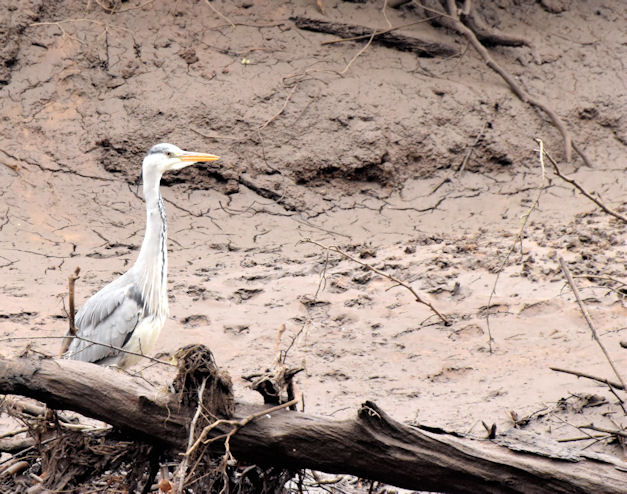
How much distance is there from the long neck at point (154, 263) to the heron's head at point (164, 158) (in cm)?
13

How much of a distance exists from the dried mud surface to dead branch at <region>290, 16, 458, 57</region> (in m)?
0.07

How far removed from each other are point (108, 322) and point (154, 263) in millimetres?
406

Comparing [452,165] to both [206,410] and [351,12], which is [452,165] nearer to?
[351,12]

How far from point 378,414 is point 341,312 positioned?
287 cm

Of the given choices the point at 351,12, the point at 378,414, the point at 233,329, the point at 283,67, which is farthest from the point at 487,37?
the point at 378,414

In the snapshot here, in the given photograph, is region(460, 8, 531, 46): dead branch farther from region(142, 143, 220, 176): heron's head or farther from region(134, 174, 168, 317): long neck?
region(134, 174, 168, 317): long neck

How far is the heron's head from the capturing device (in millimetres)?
→ 5109

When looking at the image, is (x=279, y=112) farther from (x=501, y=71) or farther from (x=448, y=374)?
(x=448, y=374)

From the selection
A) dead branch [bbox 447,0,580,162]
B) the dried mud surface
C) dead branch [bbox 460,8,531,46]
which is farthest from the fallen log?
dead branch [bbox 460,8,531,46]

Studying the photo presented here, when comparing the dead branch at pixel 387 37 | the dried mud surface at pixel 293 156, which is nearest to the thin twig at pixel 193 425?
the dried mud surface at pixel 293 156

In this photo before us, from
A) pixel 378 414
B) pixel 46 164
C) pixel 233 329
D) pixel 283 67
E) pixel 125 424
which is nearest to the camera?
pixel 378 414

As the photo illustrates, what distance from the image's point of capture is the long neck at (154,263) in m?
4.72

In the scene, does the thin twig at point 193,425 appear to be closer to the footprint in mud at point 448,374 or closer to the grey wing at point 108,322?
the grey wing at point 108,322

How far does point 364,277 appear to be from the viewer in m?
5.89
